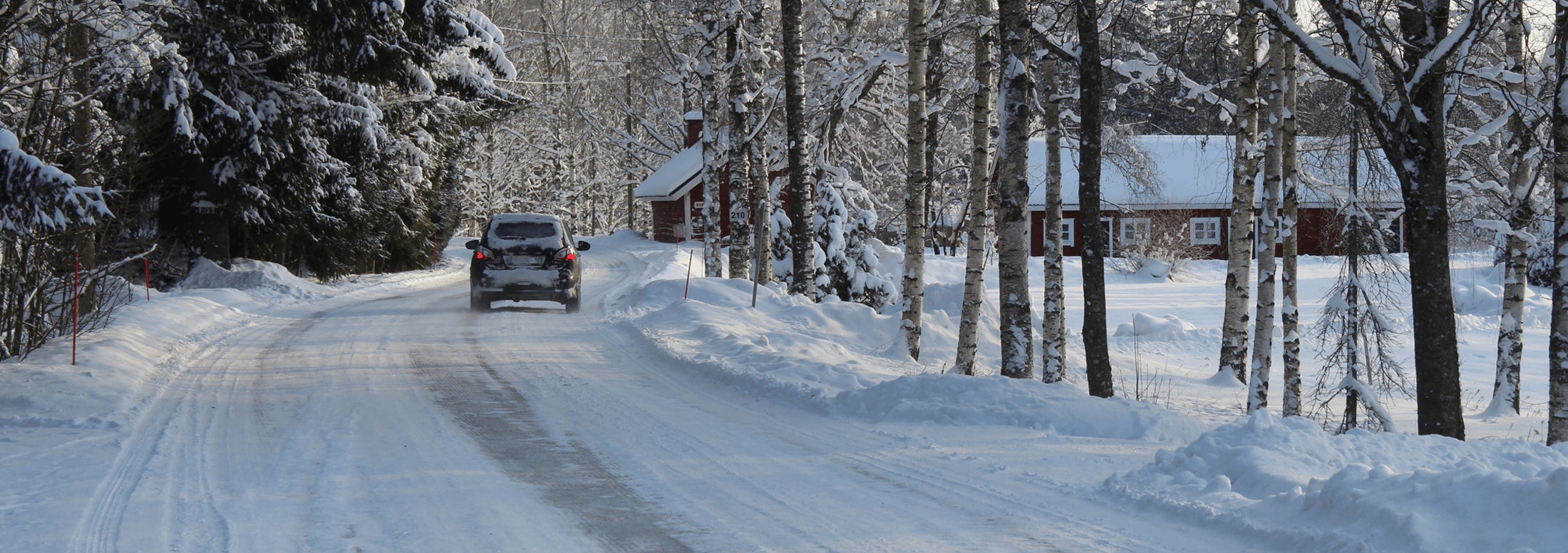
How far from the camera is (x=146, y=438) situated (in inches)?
281

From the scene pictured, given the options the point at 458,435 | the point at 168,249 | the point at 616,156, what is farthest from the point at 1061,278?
the point at 616,156

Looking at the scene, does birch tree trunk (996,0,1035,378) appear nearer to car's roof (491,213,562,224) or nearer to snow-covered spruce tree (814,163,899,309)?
car's roof (491,213,562,224)

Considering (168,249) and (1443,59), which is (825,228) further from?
(1443,59)

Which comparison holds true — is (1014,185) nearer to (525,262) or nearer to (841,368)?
(841,368)

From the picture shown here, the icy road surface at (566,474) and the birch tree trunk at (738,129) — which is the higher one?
the birch tree trunk at (738,129)

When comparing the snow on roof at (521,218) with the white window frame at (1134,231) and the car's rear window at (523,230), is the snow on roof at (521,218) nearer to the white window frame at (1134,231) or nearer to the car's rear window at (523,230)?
the car's rear window at (523,230)

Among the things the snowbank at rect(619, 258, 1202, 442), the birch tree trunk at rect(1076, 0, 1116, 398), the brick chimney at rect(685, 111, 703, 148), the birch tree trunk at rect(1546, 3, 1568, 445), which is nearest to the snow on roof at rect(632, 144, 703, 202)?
the brick chimney at rect(685, 111, 703, 148)

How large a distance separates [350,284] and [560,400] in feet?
58.9

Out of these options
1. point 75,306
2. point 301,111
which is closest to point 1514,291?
point 75,306

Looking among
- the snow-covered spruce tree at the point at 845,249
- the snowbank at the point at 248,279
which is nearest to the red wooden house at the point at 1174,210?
the snow-covered spruce tree at the point at 845,249

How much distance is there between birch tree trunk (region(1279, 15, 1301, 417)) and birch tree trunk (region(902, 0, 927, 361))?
15.3 ft

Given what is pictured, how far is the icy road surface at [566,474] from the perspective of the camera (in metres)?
4.88

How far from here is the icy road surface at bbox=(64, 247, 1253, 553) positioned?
16.0ft

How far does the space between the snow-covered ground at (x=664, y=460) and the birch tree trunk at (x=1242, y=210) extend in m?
3.20
